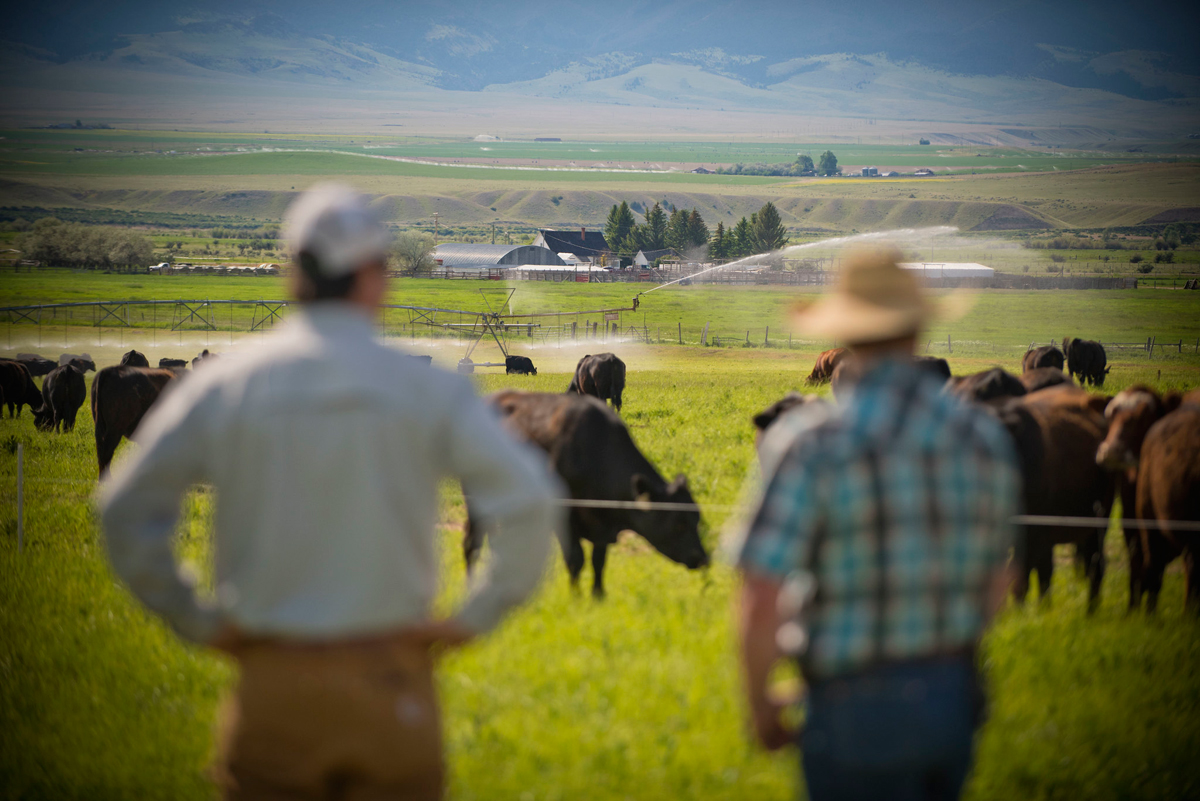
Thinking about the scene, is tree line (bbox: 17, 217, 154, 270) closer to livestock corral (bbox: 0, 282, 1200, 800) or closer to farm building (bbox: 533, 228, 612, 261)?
farm building (bbox: 533, 228, 612, 261)

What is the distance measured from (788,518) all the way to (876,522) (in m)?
0.28

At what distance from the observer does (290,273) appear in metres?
2.97

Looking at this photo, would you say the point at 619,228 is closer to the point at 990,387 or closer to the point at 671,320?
the point at 671,320

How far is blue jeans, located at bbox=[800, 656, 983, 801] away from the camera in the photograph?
10.0 ft

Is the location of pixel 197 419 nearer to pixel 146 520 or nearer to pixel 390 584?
pixel 146 520

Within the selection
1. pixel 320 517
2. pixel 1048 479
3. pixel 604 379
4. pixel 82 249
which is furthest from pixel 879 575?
pixel 82 249

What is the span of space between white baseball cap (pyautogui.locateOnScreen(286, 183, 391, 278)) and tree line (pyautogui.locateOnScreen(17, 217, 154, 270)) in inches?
4609

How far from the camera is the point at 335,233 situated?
293cm

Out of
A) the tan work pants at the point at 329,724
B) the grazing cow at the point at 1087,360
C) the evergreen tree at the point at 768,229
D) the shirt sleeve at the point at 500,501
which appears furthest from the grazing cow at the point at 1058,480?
the evergreen tree at the point at 768,229

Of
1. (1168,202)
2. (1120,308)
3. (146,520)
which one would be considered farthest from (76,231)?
(1168,202)

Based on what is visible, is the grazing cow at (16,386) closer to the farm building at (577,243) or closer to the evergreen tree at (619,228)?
the farm building at (577,243)

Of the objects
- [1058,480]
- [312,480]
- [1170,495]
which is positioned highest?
[312,480]

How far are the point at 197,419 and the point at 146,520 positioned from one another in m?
0.36

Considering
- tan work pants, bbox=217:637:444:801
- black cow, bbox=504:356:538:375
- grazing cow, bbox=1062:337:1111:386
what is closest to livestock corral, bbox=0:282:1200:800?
tan work pants, bbox=217:637:444:801
